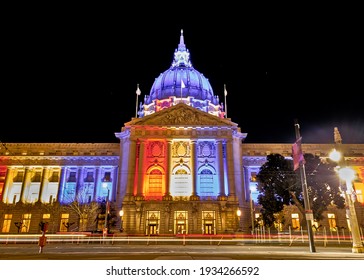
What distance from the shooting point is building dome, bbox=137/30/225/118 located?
8169 cm

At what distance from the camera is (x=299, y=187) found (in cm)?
3812

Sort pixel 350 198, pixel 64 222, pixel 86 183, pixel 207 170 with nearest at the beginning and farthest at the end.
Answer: pixel 350 198
pixel 64 222
pixel 207 170
pixel 86 183

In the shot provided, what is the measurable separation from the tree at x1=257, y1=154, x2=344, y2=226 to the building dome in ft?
140

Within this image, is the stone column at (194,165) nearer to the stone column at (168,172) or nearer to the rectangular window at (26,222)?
the stone column at (168,172)

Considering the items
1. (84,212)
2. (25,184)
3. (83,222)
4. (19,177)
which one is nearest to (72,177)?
(25,184)

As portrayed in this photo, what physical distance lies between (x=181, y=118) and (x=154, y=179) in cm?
1309

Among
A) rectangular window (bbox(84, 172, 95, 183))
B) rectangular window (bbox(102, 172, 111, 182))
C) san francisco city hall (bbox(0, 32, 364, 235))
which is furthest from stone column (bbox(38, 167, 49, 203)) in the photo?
rectangular window (bbox(102, 172, 111, 182))

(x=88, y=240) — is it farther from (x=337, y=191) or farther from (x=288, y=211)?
(x=288, y=211)

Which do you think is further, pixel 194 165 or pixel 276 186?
pixel 194 165

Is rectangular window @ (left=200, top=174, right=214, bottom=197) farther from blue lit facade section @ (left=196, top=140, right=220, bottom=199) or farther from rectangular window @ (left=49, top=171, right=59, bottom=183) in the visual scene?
rectangular window @ (left=49, top=171, right=59, bottom=183)

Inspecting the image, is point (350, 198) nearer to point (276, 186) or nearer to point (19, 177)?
point (276, 186)

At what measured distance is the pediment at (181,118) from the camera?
194ft
